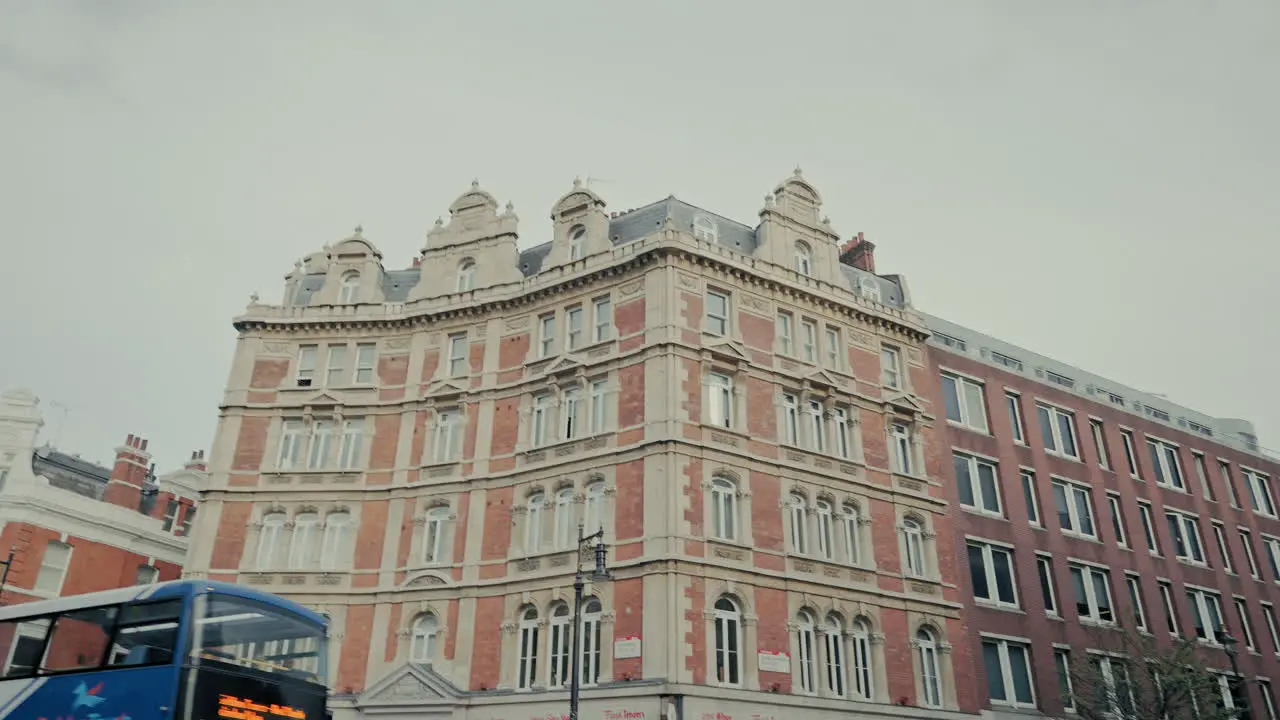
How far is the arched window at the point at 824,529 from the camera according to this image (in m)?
29.4

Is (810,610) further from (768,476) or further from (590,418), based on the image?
(590,418)

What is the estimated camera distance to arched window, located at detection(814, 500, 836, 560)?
2936 cm

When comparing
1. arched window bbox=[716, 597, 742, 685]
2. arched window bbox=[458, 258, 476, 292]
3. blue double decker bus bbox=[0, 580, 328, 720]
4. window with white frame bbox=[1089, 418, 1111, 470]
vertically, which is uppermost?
arched window bbox=[458, 258, 476, 292]

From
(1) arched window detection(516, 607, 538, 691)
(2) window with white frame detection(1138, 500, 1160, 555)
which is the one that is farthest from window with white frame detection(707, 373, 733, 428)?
(2) window with white frame detection(1138, 500, 1160, 555)

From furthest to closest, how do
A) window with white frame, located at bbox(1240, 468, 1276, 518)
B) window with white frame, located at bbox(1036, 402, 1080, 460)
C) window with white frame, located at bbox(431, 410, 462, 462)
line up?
1. window with white frame, located at bbox(1240, 468, 1276, 518)
2. window with white frame, located at bbox(1036, 402, 1080, 460)
3. window with white frame, located at bbox(431, 410, 462, 462)

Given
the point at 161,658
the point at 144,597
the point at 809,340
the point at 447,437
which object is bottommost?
the point at 161,658

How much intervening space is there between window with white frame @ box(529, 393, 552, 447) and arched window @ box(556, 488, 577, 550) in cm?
211

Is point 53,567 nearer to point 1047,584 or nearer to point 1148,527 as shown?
point 1047,584

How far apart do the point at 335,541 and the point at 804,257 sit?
64.0 feet

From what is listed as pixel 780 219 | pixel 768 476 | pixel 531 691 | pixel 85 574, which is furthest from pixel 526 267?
pixel 85 574

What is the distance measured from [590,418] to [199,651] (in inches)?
647

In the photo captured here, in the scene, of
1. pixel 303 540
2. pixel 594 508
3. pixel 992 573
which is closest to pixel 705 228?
pixel 594 508

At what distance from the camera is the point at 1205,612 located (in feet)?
126

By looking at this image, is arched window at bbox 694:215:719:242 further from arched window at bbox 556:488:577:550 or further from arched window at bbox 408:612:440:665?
arched window at bbox 408:612:440:665
